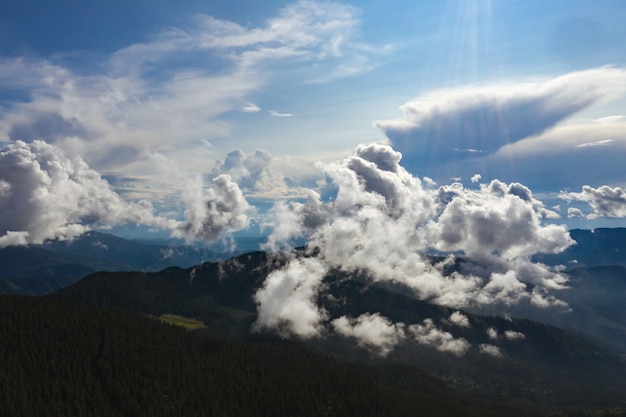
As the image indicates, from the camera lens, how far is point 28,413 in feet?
636

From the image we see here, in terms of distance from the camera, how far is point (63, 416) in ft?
655

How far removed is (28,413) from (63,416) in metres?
14.6
